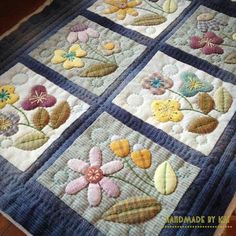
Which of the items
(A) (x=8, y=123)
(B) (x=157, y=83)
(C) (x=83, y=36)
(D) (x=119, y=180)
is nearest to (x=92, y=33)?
(C) (x=83, y=36)

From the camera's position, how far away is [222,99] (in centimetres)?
87

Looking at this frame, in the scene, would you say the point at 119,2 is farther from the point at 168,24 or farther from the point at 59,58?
the point at 59,58

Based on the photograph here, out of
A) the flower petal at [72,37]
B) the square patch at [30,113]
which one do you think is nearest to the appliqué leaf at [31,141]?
the square patch at [30,113]

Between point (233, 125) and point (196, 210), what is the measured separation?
0.77 ft

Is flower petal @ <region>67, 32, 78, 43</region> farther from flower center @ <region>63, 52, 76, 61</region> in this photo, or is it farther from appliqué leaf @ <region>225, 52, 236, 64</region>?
appliqué leaf @ <region>225, 52, 236, 64</region>

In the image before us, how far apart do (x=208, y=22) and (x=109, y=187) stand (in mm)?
597

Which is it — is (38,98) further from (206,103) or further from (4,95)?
(206,103)

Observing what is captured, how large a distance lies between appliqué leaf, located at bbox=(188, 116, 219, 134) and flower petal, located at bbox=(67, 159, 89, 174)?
0.83ft

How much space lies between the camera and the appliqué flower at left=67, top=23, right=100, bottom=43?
1004 mm

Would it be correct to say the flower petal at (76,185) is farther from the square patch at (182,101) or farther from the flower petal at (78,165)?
the square patch at (182,101)

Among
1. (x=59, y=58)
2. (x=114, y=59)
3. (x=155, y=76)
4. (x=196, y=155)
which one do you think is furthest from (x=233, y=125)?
(x=59, y=58)

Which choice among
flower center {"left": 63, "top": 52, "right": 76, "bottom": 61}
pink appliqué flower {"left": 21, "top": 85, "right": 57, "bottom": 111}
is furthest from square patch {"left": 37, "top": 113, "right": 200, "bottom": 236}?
flower center {"left": 63, "top": 52, "right": 76, "bottom": 61}

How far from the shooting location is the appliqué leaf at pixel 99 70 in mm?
921

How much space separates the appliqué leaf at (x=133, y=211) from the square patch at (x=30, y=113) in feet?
0.69
